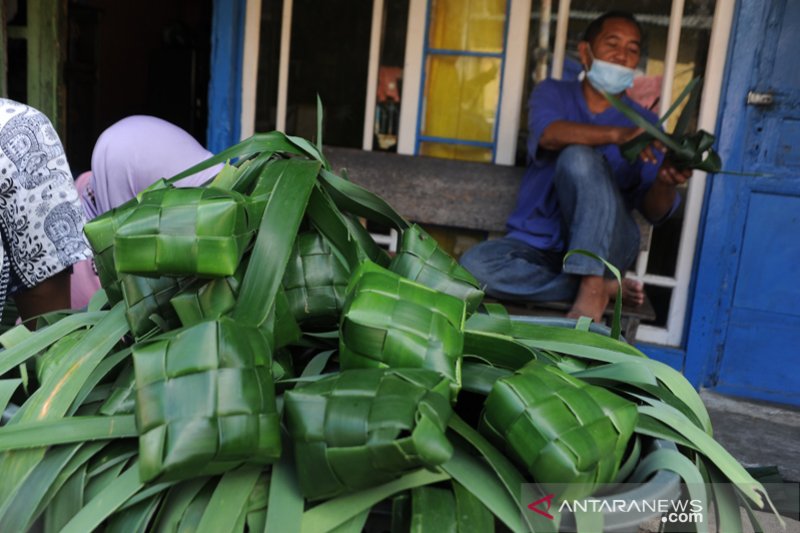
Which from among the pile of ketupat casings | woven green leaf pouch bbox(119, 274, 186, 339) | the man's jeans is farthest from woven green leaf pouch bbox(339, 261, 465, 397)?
the man's jeans

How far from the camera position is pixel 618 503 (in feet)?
2.48

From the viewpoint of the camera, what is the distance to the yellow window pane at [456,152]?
12.4 feet

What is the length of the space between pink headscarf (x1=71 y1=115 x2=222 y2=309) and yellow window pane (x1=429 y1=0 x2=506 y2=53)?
1722mm

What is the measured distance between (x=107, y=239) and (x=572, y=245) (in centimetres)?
230

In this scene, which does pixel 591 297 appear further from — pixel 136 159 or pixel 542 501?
pixel 542 501

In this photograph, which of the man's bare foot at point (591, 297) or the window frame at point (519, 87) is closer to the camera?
the man's bare foot at point (591, 297)

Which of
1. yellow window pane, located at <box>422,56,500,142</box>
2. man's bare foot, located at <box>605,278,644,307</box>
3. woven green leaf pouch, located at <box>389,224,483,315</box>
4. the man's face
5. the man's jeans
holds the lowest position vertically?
man's bare foot, located at <box>605,278,644,307</box>

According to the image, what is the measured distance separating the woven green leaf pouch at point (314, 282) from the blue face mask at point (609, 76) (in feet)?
8.59

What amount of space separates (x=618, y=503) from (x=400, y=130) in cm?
318

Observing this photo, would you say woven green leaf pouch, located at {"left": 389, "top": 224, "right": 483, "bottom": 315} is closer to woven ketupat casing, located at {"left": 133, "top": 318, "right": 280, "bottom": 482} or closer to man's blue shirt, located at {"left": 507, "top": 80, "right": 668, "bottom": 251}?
woven ketupat casing, located at {"left": 133, "top": 318, "right": 280, "bottom": 482}

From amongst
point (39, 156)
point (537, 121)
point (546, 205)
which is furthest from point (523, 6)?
point (39, 156)

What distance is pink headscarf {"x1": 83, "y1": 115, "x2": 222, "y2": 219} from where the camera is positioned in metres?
2.24

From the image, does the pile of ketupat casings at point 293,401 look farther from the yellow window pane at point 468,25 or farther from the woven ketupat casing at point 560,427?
the yellow window pane at point 468,25

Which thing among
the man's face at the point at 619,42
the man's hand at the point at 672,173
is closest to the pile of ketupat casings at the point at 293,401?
the man's hand at the point at 672,173
